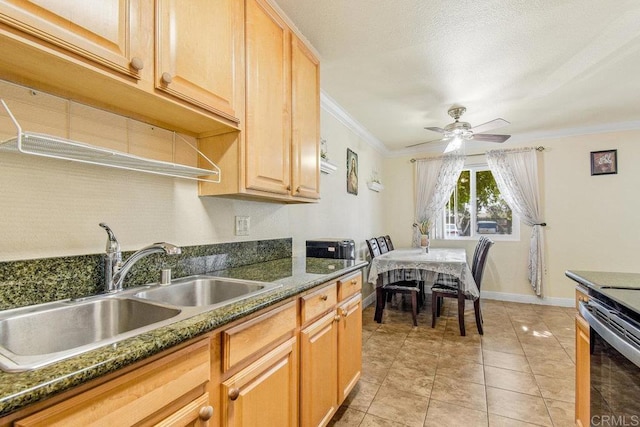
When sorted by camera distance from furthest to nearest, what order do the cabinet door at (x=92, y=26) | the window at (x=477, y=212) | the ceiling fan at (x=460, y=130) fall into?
the window at (x=477, y=212) < the ceiling fan at (x=460, y=130) < the cabinet door at (x=92, y=26)

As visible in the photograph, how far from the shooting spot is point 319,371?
5.03 ft

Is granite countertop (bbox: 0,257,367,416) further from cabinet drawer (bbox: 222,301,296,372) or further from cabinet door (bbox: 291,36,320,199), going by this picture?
cabinet door (bbox: 291,36,320,199)

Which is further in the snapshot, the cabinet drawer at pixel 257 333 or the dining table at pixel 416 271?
the dining table at pixel 416 271

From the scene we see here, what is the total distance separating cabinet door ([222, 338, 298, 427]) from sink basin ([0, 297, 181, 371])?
0.33m

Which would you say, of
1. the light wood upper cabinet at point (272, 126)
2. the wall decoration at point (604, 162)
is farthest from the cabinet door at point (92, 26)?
the wall decoration at point (604, 162)

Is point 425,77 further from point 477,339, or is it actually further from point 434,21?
point 477,339

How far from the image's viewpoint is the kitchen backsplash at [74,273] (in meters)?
0.95

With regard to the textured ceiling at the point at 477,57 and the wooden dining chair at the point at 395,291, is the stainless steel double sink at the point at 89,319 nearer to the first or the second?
the textured ceiling at the point at 477,57

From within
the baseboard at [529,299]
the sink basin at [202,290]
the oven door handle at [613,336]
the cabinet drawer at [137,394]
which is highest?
the sink basin at [202,290]

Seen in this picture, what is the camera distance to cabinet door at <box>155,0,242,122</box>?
1.11m

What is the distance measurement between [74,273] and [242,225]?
3.07 ft

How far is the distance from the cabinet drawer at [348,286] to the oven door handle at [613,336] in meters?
1.16

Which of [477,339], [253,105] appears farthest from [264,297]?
[477,339]

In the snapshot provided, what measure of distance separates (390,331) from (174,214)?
2587mm
